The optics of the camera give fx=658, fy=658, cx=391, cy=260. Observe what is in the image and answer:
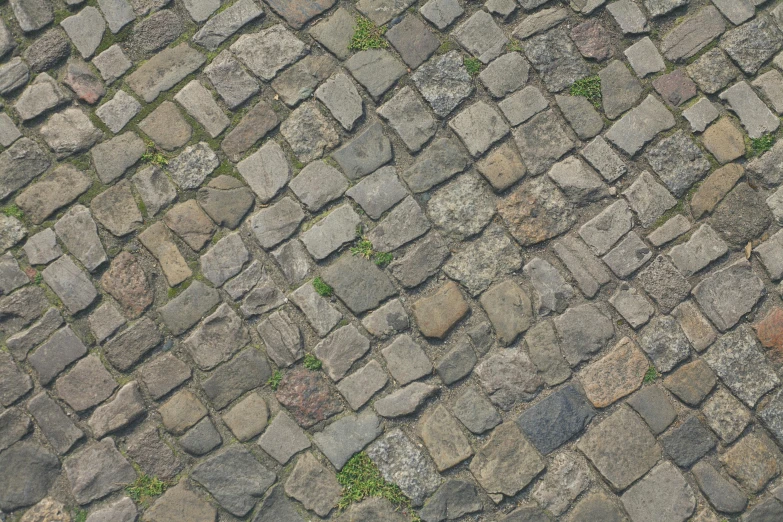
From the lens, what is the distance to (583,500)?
3.50m

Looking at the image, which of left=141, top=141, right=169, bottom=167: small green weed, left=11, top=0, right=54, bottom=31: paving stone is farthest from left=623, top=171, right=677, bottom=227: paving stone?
left=11, top=0, right=54, bottom=31: paving stone

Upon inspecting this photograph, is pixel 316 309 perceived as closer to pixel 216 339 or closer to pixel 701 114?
pixel 216 339

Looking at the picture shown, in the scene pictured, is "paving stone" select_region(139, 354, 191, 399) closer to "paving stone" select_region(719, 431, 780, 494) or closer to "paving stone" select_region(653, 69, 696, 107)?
"paving stone" select_region(719, 431, 780, 494)

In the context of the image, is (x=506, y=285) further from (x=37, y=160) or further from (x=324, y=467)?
(x=37, y=160)

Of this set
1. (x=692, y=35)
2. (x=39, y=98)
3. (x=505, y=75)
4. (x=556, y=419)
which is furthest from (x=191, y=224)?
(x=692, y=35)

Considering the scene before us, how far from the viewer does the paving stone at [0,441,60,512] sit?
135 inches

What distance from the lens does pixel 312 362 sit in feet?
11.9

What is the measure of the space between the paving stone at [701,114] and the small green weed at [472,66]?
124cm

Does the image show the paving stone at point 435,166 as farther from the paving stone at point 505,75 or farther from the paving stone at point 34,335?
the paving stone at point 34,335

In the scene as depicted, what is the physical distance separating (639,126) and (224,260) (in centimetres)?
253

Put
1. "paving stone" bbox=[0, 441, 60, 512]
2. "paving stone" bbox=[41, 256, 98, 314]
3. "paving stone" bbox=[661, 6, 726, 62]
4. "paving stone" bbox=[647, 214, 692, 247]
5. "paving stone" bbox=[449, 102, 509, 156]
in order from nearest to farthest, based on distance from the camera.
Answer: "paving stone" bbox=[0, 441, 60, 512]
"paving stone" bbox=[41, 256, 98, 314]
"paving stone" bbox=[647, 214, 692, 247]
"paving stone" bbox=[449, 102, 509, 156]
"paving stone" bbox=[661, 6, 726, 62]

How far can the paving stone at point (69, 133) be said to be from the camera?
3.81 meters

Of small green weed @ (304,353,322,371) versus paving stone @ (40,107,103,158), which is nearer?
small green weed @ (304,353,322,371)

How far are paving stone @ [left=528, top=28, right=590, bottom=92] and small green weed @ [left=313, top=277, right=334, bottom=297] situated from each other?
1771 mm
